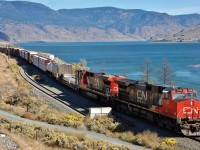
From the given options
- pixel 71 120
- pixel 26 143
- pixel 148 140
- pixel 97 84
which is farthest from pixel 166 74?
pixel 26 143

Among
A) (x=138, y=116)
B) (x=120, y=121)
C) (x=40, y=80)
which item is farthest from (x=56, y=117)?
(x=40, y=80)

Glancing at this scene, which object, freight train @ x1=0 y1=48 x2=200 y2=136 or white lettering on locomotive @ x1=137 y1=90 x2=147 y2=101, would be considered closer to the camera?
freight train @ x1=0 y1=48 x2=200 y2=136

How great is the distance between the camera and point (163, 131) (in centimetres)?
2958

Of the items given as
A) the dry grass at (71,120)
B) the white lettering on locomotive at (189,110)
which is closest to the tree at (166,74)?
the dry grass at (71,120)

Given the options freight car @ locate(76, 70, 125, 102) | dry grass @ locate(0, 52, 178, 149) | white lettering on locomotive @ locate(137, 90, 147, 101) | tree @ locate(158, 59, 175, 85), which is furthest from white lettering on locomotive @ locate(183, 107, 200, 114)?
tree @ locate(158, 59, 175, 85)

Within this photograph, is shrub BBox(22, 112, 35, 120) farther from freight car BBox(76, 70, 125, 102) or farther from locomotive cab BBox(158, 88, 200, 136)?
locomotive cab BBox(158, 88, 200, 136)

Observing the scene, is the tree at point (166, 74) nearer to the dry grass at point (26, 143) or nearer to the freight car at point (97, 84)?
the freight car at point (97, 84)

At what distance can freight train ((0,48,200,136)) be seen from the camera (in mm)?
28406

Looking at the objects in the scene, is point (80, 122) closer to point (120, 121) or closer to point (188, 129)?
point (120, 121)

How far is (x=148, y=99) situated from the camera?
3300cm

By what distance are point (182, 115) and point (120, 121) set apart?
6524mm

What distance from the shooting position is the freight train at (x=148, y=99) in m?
28.4

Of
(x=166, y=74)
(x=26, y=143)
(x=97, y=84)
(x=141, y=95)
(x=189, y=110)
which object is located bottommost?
(x=166, y=74)

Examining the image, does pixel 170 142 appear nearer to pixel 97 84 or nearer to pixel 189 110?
pixel 189 110
